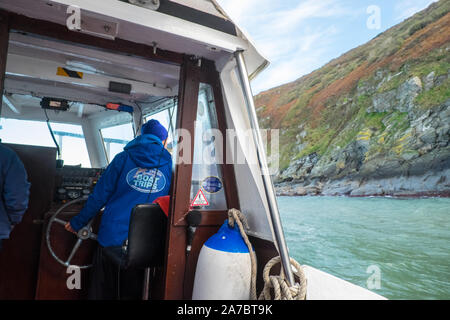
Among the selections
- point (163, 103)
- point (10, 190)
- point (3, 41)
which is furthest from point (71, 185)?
point (3, 41)

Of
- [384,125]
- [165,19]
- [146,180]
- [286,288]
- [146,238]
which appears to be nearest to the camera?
[286,288]

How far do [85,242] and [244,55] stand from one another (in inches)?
70.6

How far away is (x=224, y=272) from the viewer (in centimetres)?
125

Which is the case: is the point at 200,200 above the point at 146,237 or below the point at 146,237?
above

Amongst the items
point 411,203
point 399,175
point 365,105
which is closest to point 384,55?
point 365,105

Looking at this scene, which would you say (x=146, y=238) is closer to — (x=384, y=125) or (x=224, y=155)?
(x=224, y=155)

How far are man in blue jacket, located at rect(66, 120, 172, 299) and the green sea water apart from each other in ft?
7.45

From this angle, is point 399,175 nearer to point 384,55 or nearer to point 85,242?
point 384,55

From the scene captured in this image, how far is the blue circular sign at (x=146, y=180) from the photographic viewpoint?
1.73 meters

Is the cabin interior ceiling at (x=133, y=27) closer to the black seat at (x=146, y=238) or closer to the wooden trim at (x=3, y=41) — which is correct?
the wooden trim at (x=3, y=41)

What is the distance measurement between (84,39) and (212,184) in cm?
105

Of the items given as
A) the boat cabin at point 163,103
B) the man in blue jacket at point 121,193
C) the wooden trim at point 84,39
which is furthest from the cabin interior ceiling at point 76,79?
the man in blue jacket at point 121,193

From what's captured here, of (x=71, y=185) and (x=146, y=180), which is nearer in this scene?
(x=146, y=180)
